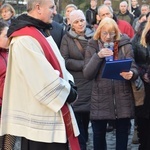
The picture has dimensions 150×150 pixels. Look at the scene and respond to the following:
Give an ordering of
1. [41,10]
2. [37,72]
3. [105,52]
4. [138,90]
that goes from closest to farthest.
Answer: [37,72] → [41,10] → [105,52] → [138,90]

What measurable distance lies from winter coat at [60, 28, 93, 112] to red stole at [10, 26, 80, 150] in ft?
5.42

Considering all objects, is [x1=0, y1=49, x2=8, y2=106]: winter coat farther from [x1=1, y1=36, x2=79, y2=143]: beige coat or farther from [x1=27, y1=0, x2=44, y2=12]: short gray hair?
[x1=27, y1=0, x2=44, y2=12]: short gray hair

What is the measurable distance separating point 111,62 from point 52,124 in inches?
42.1

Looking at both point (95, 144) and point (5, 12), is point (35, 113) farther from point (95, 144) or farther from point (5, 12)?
point (5, 12)

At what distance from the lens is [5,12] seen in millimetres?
8312

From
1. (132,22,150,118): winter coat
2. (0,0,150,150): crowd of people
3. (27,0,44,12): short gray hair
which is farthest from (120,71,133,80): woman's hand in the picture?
(27,0,44,12): short gray hair

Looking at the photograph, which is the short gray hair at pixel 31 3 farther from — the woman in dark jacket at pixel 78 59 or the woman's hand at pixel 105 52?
the woman in dark jacket at pixel 78 59

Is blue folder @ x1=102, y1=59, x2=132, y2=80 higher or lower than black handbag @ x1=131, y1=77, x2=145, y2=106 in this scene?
higher

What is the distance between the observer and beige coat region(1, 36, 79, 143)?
3.43 meters

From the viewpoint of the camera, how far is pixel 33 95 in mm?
3475

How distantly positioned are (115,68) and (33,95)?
120 cm

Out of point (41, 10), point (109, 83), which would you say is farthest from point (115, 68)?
point (41, 10)

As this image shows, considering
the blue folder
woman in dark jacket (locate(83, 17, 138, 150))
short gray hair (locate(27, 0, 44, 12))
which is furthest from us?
woman in dark jacket (locate(83, 17, 138, 150))

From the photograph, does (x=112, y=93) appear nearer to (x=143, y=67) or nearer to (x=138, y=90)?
(x=138, y=90)
